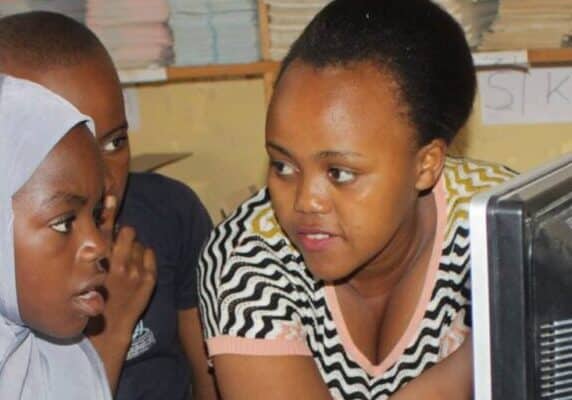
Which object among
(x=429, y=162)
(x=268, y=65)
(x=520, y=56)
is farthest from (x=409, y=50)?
(x=268, y=65)

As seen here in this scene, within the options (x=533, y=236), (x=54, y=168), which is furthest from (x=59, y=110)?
(x=533, y=236)

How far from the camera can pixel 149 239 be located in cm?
179

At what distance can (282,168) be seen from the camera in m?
1.32

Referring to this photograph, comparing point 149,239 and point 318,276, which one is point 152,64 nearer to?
point 149,239

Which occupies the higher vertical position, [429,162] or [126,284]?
[429,162]

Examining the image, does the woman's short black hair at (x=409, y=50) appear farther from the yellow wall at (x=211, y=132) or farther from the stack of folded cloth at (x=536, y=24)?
the yellow wall at (x=211, y=132)

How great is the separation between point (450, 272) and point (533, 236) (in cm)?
73

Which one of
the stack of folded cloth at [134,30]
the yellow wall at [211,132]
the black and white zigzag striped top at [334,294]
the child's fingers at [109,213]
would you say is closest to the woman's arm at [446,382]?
the black and white zigzag striped top at [334,294]

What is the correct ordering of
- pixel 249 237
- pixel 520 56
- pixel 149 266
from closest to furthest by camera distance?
pixel 249 237 → pixel 149 266 → pixel 520 56

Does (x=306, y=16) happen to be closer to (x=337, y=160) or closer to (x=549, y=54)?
(x=549, y=54)

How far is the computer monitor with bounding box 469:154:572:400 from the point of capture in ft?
2.43

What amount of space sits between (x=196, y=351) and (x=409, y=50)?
0.76 m

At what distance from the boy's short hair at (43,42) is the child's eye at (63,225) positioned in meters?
0.38

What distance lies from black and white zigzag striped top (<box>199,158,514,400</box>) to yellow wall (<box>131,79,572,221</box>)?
4.07 feet
